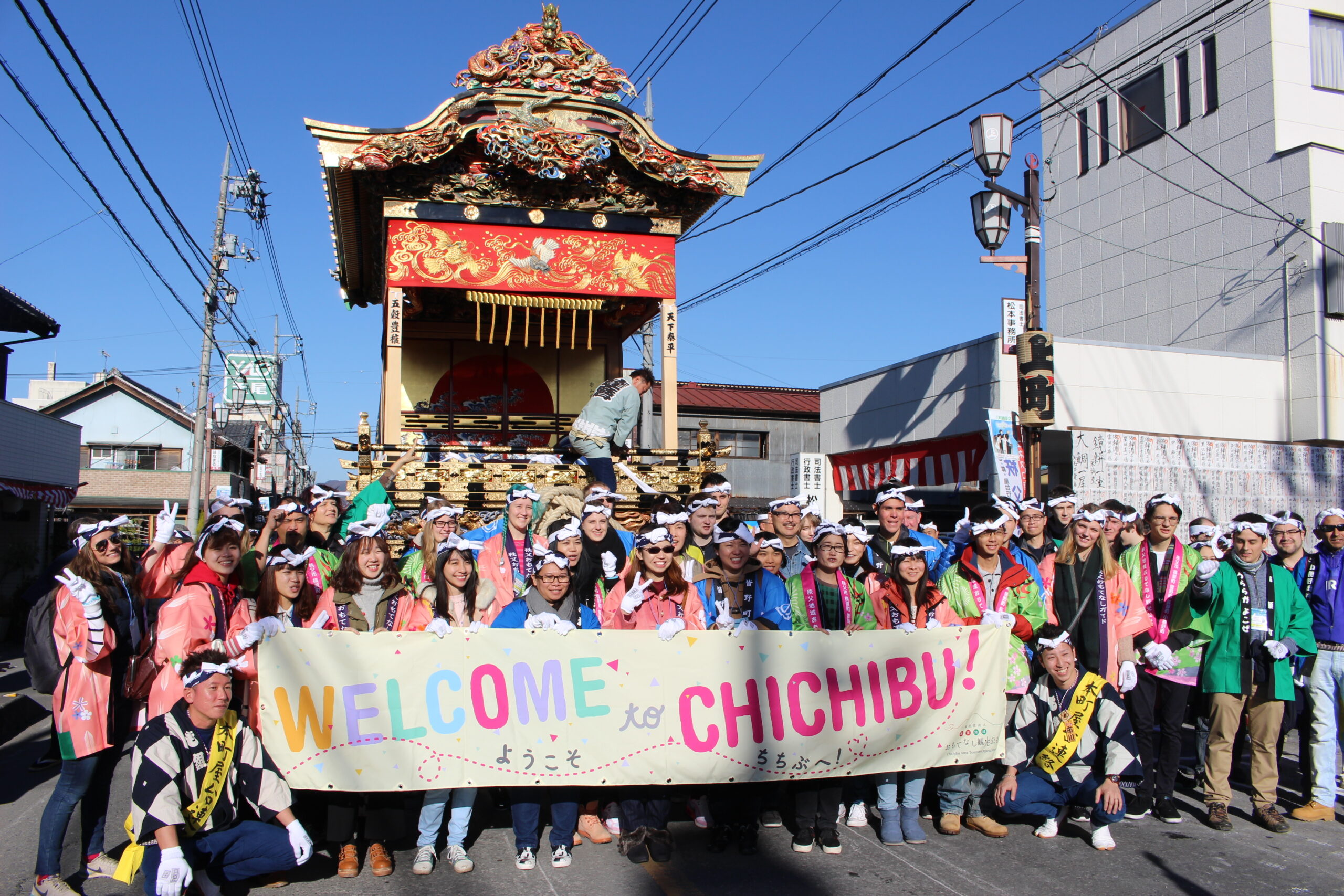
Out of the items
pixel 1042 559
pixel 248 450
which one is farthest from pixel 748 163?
pixel 248 450

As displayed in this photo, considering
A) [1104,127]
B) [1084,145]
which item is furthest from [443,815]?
[1084,145]

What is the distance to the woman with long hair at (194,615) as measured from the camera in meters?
4.84

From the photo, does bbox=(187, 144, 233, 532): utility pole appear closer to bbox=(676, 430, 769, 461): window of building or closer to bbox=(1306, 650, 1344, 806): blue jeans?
bbox=(676, 430, 769, 461): window of building

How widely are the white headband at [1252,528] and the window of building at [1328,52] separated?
1528 cm

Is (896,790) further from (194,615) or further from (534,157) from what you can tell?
(534,157)

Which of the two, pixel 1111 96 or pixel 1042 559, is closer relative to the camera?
pixel 1042 559

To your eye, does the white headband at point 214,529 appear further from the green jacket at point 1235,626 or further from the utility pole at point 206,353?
the utility pole at point 206,353

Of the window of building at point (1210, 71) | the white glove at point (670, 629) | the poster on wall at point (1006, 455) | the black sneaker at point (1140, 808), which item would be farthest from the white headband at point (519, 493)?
the window of building at point (1210, 71)

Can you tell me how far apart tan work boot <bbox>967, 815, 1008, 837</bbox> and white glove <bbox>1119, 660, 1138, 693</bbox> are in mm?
1072

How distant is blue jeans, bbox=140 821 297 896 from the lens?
4.28m

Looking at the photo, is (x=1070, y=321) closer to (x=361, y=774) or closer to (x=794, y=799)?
(x=794, y=799)

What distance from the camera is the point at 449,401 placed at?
15.2m

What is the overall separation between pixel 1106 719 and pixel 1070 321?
59.9ft

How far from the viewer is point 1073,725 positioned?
5.46 m
